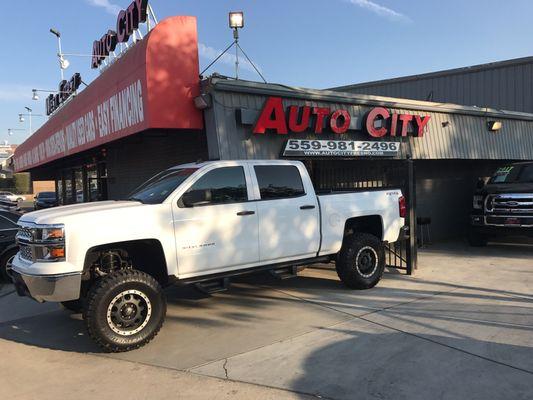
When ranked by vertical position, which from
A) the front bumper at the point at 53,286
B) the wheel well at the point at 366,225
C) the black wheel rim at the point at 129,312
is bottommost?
the black wheel rim at the point at 129,312

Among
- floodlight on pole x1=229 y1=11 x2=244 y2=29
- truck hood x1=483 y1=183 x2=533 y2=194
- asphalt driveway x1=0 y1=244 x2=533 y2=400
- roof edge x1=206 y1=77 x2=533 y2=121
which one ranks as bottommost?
asphalt driveway x1=0 y1=244 x2=533 y2=400

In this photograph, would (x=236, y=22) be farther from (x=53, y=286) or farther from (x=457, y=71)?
(x=457, y=71)

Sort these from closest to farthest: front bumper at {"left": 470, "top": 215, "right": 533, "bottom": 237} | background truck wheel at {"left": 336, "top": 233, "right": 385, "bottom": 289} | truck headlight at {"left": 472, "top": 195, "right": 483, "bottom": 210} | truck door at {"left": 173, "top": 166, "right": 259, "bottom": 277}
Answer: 1. truck door at {"left": 173, "top": 166, "right": 259, "bottom": 277}
2. background truck wheel at {"left": 336, "top": 233, "right": 385, "bottom": 289}
3. front bumper at {"left": 470, "top": 215, "right": 533, "bottom": 237}
4. truck headlight at {"left": 472, "top": 195, "right": 483, "bottom": 210}

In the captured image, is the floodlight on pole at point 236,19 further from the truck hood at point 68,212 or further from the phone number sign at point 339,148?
the truck hood at point 68,212

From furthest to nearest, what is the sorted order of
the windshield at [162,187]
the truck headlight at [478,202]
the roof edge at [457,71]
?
the roof edge at [457,71], the truck headlight at [478,202], the windshield at [162,187]

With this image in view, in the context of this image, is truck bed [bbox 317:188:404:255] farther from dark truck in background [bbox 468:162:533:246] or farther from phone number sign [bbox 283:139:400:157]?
dark truck in background [bbox 468:162:533:246]

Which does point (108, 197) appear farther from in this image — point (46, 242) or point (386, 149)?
point (46, 242)

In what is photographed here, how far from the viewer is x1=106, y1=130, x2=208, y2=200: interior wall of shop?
428 inches

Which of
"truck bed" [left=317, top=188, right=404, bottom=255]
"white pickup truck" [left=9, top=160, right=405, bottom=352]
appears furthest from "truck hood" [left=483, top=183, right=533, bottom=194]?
"white pickup truck" [left=9, top=160, right=405, bottom=352]

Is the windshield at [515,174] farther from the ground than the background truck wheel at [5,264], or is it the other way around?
the windshield at [515,174]

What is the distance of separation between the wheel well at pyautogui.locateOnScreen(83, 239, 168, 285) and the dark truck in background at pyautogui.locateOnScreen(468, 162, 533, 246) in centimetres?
853

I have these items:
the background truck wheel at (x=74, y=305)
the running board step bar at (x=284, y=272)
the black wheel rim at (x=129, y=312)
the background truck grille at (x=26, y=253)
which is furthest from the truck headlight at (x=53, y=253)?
→ the running board step bar at (x=284, y=272)

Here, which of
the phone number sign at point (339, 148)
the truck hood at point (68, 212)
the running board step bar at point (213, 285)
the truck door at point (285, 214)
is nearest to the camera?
the truck hood at point (68, 212)

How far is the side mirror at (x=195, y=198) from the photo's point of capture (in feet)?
20.1
